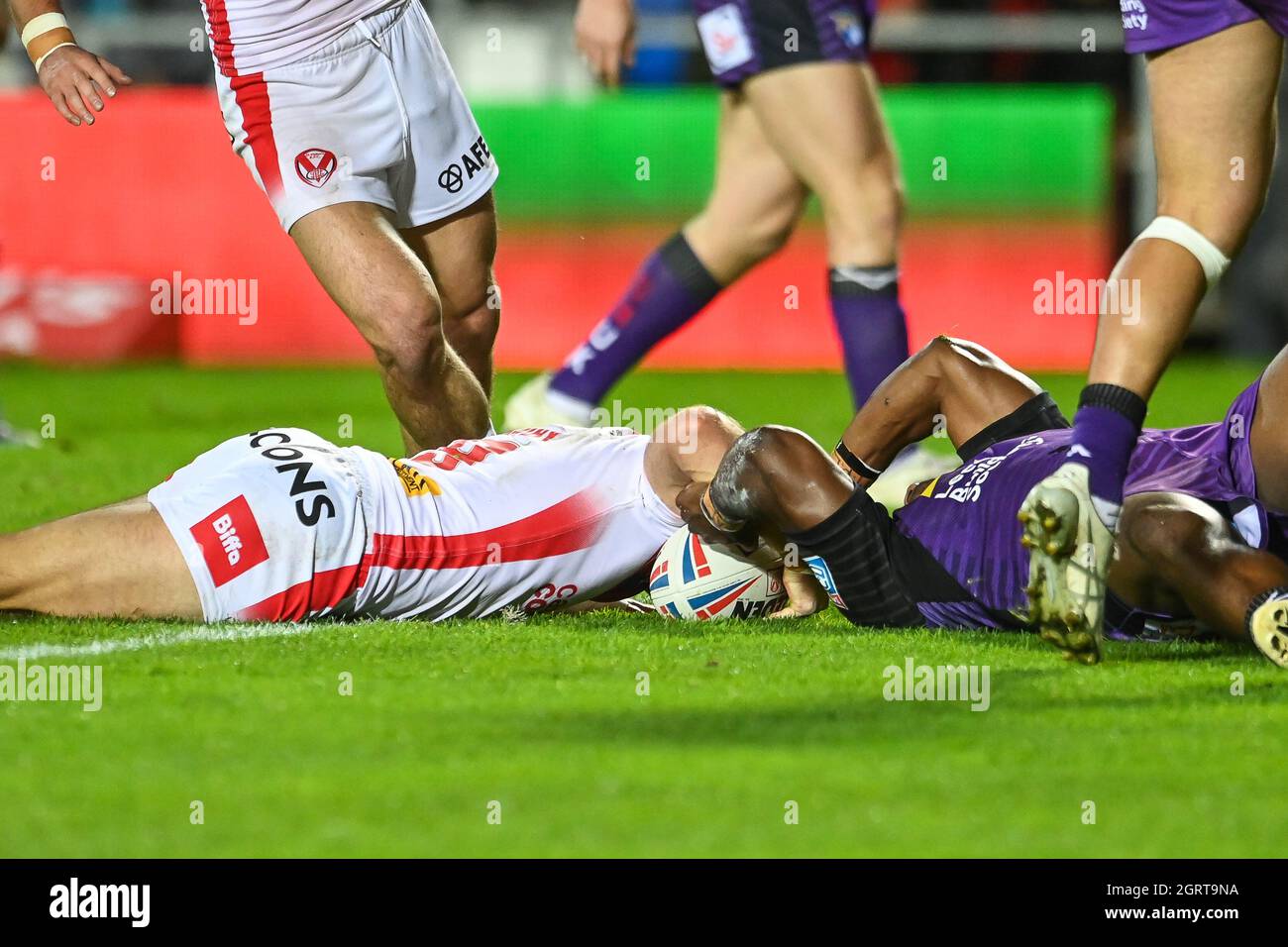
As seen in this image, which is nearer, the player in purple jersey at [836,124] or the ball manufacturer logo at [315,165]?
the ball manufacturer logo at [315,165]

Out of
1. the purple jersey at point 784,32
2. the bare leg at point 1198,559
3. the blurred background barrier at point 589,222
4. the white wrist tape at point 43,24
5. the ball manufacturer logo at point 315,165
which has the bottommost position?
the bare leg at point 1198,559

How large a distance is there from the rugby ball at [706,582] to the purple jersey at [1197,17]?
158 centimetres

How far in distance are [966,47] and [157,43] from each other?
5252 mm

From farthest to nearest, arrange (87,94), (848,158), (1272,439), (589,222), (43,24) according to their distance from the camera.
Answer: (589,222)
(848,158)
(43,24)
(87,94)
(1272,439)

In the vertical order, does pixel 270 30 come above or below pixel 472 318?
above

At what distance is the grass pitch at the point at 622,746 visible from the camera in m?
3.43

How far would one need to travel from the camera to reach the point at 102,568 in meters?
5.12

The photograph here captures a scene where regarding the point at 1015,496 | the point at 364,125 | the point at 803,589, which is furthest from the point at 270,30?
the point at 1015,496

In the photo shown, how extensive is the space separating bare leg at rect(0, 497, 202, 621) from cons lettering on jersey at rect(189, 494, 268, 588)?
7 cm

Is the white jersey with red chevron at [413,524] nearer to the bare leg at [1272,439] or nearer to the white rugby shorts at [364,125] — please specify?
the white rugby shorts at [364,125]

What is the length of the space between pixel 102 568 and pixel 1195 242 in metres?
2.60

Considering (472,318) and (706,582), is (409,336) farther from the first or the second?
(706,582)

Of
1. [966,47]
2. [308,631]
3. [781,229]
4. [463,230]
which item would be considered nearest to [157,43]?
[966,47]

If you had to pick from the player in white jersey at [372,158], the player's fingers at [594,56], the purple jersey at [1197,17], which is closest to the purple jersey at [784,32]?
the player's fingers at [594,56]
